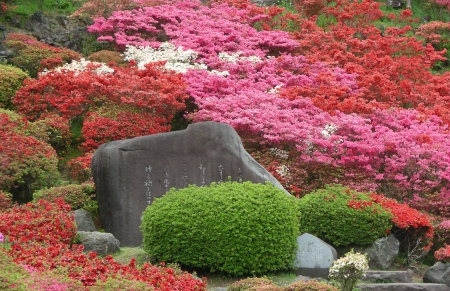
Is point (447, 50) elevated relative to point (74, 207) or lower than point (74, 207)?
elevated

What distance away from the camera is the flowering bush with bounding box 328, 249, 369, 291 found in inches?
341

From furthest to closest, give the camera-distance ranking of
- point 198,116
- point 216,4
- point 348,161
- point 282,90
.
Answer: point 216,4 < point 282,90 < point 198,116 < point 348,161

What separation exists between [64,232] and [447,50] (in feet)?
57.7

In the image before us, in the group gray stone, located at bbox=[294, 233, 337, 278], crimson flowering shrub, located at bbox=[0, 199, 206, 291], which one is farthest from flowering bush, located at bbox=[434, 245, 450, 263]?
crimson flowering shrub, located at bbox=[0, 199, 206, 291]

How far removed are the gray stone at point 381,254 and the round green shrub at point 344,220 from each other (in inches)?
5.2

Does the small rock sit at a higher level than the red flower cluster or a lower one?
lower

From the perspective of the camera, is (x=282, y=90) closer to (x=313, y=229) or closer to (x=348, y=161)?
(x=348, y=161)

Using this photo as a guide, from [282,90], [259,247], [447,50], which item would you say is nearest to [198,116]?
[282,90]

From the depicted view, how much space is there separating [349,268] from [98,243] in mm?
3703

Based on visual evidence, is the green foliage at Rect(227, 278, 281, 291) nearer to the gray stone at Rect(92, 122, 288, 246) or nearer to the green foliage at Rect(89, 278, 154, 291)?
the green foliage at Rect(89, 278, 154, 291)

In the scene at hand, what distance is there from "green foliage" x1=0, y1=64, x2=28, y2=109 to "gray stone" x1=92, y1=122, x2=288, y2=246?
5.66m

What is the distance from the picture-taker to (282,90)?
1748cm

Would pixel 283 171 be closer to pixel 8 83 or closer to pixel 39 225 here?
pixel 39 225

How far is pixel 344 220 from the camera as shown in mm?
11414
